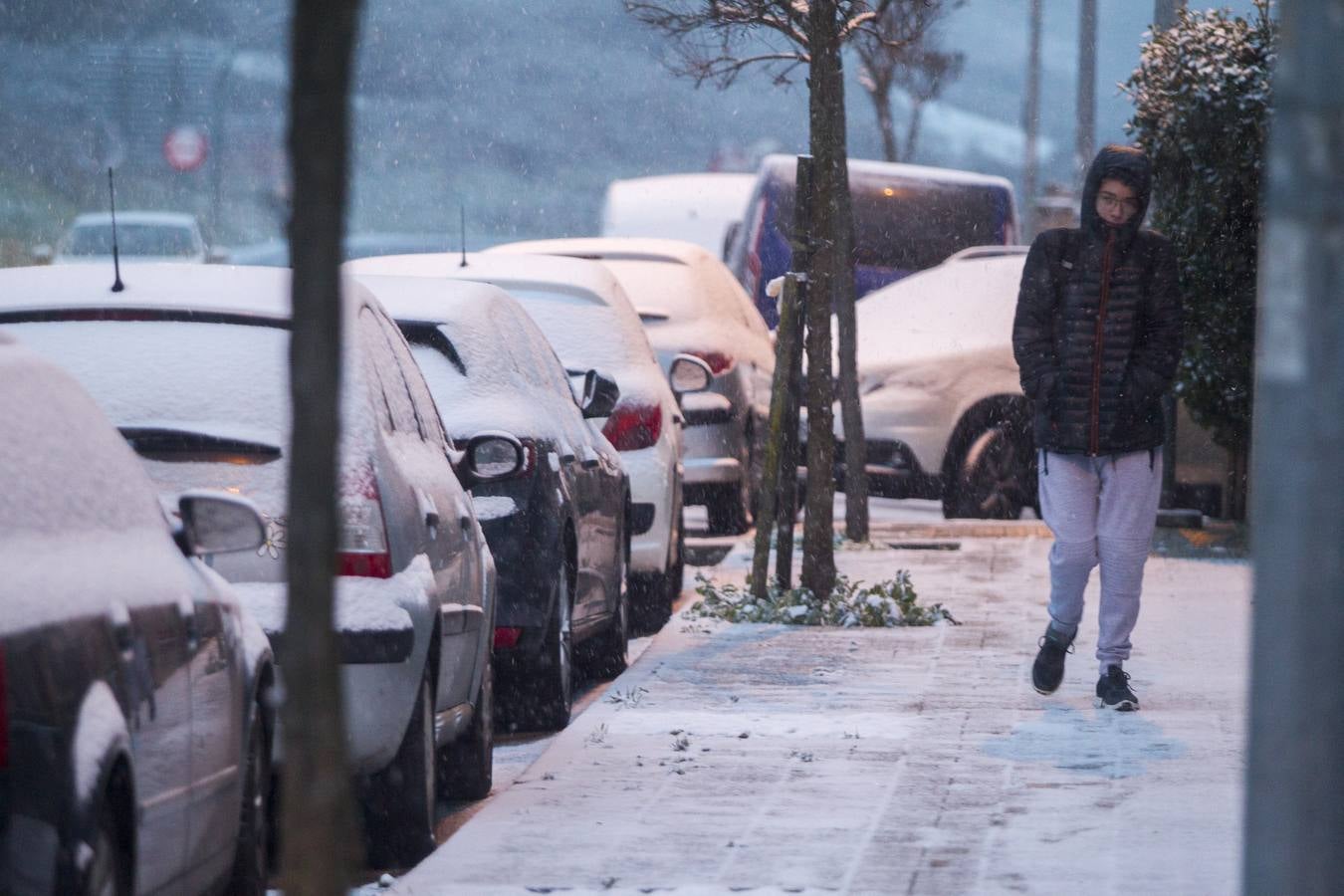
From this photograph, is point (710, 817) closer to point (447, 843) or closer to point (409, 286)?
point (447, 843)

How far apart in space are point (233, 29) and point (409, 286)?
5448 inches

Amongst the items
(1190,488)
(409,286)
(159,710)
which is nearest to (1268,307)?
(159,710)

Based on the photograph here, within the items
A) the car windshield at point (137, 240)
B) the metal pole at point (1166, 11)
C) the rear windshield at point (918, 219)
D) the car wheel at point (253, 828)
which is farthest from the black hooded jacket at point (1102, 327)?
the car windshield at point (137, 240)

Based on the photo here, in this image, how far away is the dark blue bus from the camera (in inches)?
1035

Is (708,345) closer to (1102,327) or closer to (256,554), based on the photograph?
(1102,327)

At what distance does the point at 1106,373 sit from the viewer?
25.5 ft

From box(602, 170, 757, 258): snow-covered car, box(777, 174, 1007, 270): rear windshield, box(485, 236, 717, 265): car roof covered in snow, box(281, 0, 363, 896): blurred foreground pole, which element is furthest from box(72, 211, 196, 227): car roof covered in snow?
box(281, 0, 363, 896): blurred foreground pole

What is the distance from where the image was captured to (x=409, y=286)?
27.5 ft

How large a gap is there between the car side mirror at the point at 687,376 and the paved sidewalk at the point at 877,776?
2.15 meters

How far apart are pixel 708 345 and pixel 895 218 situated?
13.4 m

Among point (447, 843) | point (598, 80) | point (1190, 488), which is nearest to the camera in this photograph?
point (447, 843)

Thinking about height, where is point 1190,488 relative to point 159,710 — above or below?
below

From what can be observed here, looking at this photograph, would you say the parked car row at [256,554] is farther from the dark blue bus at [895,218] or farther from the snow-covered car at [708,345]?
the dark blue bus at [895,218]

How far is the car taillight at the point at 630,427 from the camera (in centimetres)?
1069
